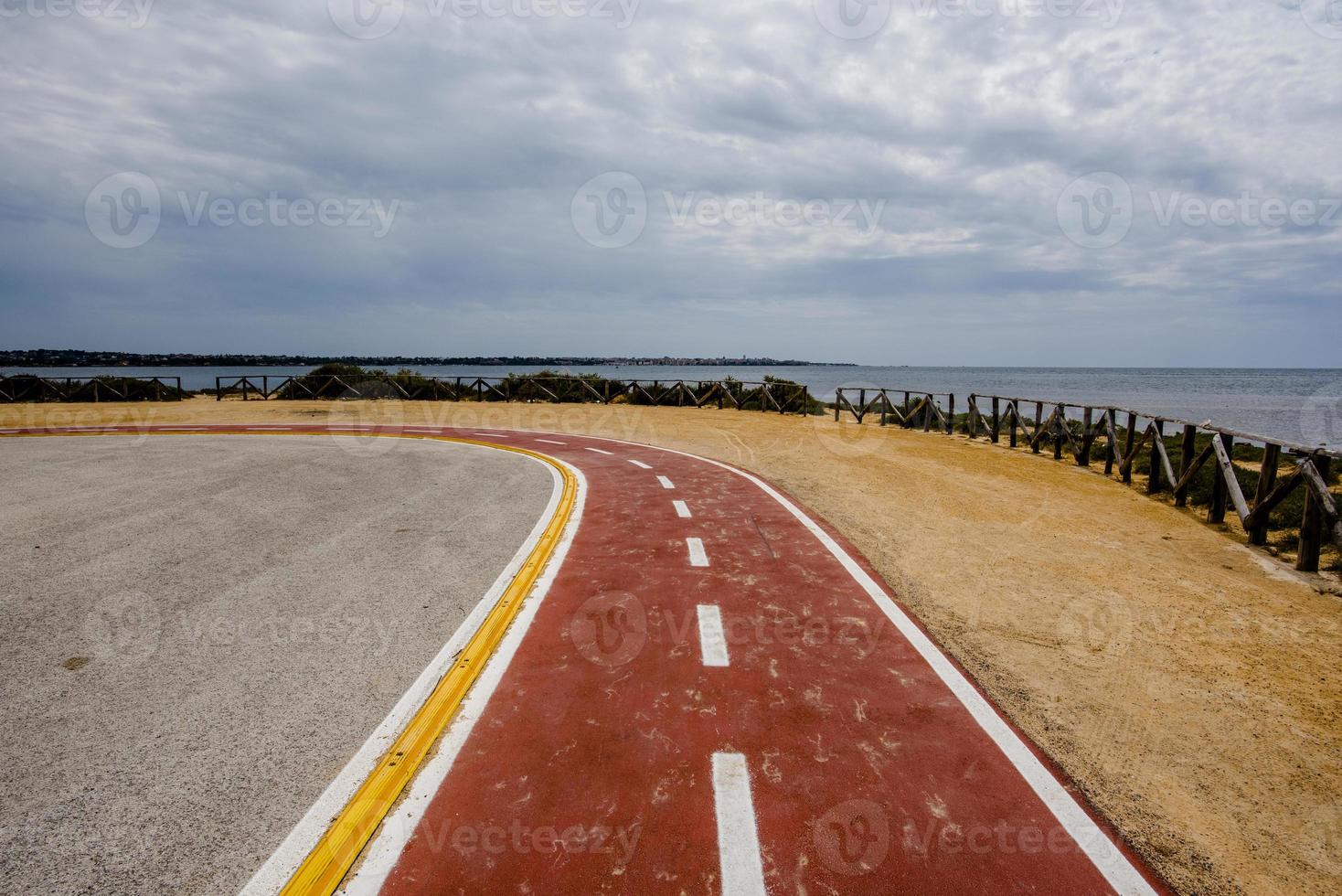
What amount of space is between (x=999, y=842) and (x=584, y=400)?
3258 centimetres

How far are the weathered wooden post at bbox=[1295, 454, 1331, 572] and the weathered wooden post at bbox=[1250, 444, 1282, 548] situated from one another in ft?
2.73

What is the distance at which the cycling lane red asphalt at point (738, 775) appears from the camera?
2754 millimetres

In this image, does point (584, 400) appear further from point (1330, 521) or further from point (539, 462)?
point (1330, 521)

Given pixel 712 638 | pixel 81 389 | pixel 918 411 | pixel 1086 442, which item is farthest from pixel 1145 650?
pixel 81 389

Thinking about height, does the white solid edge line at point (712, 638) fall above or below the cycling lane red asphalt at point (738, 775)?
above

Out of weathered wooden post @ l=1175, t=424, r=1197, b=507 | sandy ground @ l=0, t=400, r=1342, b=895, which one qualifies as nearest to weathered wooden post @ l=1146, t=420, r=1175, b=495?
sandy ground @ l=0, t=400, r=1342, b=895

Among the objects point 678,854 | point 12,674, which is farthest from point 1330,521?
point 12,674

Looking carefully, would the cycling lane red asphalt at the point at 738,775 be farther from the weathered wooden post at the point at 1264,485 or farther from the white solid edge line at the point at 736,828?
the weathered wooden post at the point at 1264,485

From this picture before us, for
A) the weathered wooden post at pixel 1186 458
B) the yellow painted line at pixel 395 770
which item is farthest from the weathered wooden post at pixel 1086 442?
the yellow painted line at pixel 395 770

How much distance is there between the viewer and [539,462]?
45.4 feet

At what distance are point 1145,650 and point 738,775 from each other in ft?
12.7

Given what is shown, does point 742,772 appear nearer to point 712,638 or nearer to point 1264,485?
point 712,638

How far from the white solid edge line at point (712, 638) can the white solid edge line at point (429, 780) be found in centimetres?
142

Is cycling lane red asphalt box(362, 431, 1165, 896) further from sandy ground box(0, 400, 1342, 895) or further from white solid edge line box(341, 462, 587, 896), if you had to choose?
sandy ground box(0, 400, 1342, 895)
